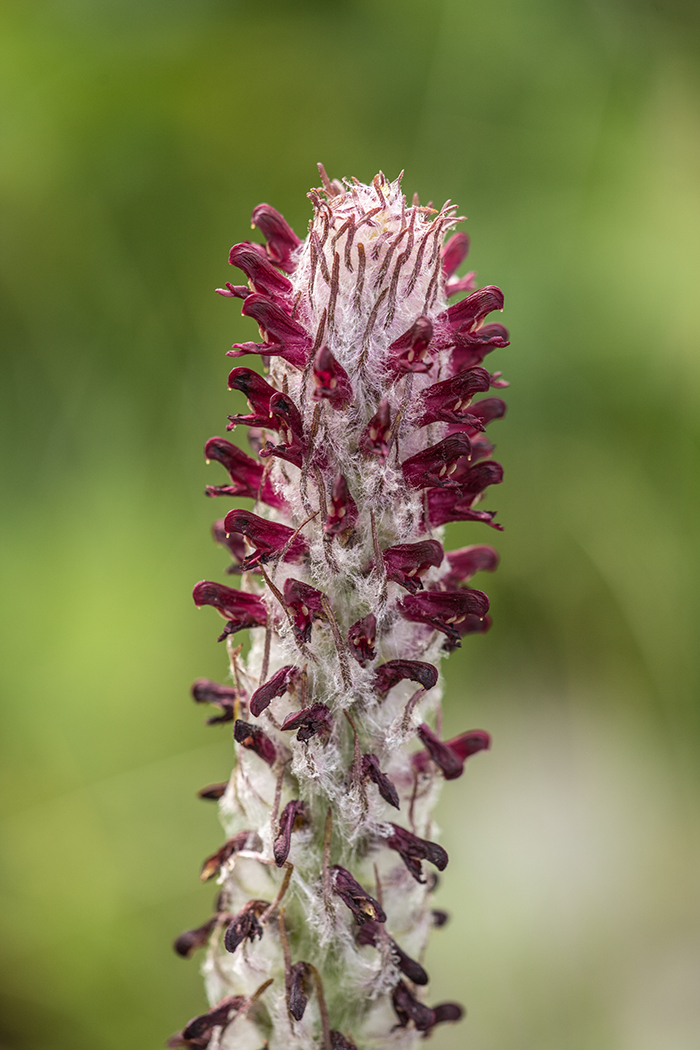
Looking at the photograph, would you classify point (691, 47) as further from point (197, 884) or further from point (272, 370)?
point (197, 884)

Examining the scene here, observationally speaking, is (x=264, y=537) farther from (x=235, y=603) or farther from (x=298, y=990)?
(x=298, y=990)

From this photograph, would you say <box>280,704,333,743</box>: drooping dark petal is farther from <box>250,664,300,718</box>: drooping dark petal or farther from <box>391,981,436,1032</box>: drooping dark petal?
<box>391,981,436,1032</box>: drooping dark petal

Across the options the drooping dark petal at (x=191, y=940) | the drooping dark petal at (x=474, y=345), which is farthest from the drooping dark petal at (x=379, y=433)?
the drooping dark petal at (x=191, y=940)

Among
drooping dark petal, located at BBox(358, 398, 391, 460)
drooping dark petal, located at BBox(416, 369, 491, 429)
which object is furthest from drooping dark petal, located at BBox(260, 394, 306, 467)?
drooping dark petal, located at BBox(416, 369, 491, 429)

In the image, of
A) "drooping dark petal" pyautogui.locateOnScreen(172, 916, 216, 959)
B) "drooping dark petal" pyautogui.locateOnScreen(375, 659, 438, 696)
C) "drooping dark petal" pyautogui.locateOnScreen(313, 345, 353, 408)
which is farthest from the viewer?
"drooping dark petal" pyautogui.locateOnScreen(172, 916, 216, 959)

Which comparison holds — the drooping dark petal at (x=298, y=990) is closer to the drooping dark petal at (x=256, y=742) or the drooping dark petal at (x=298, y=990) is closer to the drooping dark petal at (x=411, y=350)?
the drooping dark petal at (x=256, y=742)
